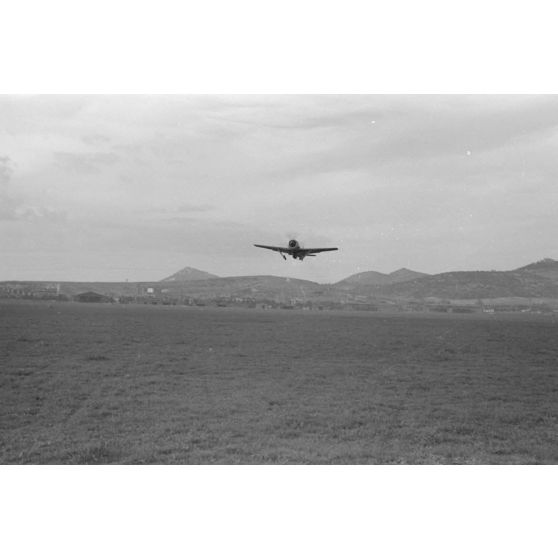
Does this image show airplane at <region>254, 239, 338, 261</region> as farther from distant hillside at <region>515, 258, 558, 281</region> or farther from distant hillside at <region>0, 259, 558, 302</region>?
distant hillside at <region>515, 258, 558, 281</region>

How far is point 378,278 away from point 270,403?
4.81 metres

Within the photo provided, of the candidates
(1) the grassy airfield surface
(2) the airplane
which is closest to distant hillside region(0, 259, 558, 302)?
(1) the grassy airfield surface

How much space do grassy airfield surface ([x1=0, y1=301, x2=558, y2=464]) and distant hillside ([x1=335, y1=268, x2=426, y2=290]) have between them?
2.64 m

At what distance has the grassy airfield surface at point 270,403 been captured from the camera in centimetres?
801

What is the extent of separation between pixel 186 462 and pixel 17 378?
618cm

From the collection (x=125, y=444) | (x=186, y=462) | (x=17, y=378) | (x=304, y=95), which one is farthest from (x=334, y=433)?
(x=17, y=378)

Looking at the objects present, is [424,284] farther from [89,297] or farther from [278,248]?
[89,297]

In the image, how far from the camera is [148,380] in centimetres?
1174

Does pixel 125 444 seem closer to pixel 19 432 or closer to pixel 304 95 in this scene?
pixel 19 432

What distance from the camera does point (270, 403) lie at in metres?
10.4

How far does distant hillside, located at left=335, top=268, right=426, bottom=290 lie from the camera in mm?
12273

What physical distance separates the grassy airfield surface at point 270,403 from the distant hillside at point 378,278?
8.65ft

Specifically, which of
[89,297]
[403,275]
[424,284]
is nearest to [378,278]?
[403,275]

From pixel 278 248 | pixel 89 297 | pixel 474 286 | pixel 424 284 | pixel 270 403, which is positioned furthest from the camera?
pixel 89 297
